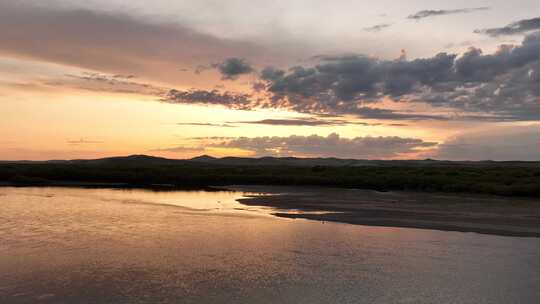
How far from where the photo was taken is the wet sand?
66.8 ft

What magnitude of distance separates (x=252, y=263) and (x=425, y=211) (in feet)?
47.6

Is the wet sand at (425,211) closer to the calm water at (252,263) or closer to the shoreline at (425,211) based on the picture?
the shoreline at (425,211)

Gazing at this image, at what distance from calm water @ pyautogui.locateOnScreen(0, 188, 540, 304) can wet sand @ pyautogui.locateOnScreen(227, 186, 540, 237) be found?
182 cm

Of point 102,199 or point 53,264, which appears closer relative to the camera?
point 53,264

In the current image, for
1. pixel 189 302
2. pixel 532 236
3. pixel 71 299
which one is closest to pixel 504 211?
pixel 532 236

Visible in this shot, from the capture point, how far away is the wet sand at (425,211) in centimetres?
2038

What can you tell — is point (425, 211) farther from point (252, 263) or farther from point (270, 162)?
point (270, 162)

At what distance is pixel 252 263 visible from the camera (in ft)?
44.2

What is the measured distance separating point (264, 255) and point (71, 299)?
5.71 metres

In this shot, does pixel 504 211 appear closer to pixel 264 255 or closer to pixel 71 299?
pixel 264 255

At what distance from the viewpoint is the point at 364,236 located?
17.8 meters

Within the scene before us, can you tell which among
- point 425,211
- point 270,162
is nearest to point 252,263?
point 425,211

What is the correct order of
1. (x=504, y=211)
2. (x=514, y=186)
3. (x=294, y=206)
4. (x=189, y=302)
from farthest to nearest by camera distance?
(x=514, y=186)
(x=294, y=206)
(x=504, y=211)
(x=189, y=302)

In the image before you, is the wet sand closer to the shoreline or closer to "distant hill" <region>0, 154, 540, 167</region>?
the shoreline
